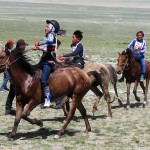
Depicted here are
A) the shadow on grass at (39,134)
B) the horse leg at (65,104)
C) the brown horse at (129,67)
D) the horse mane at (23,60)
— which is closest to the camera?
the horse mane at (23,60)

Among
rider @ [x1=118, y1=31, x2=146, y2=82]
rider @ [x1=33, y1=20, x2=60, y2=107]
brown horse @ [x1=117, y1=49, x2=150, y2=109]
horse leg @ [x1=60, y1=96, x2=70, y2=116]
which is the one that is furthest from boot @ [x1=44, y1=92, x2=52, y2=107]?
rider @ [x1=118, y1=31, x2=146, y2=82]

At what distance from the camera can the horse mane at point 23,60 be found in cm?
1094

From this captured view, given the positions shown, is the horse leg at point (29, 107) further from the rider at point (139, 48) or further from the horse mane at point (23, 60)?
the rider at point (139, 48)

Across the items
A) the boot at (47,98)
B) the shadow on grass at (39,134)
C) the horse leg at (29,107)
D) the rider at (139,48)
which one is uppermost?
the rider at (139,48)

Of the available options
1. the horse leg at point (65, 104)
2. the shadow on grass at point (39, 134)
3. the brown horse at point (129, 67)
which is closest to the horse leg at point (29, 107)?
the shadow on grass at point (39, 134)

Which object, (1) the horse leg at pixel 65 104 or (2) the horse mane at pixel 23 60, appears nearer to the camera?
(2) the horse mane at pixel 23 60

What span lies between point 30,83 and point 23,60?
561 millimetres

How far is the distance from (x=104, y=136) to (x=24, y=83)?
243 centimetres

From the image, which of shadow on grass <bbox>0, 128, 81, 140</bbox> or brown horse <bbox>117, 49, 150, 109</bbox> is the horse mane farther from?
brown horse <bbox>117, 49, 150, 109</bbox>

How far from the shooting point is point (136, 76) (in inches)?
635

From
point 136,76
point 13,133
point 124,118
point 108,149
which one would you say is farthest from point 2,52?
point 136,76

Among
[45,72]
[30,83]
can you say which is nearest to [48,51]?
[45,72]

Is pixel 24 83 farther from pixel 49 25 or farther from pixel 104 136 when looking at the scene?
pixel 104 136

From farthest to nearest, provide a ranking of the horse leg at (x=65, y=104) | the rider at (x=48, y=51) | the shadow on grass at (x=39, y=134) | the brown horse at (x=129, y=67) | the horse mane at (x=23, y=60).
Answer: the brown horse at (x=129, y=67)
the horse leg at (x=65, y=104)
the shadow on grass at (x=39, y=134)
the rider at (x=48, y=51)
the horse mane at (x=23, y=60)
